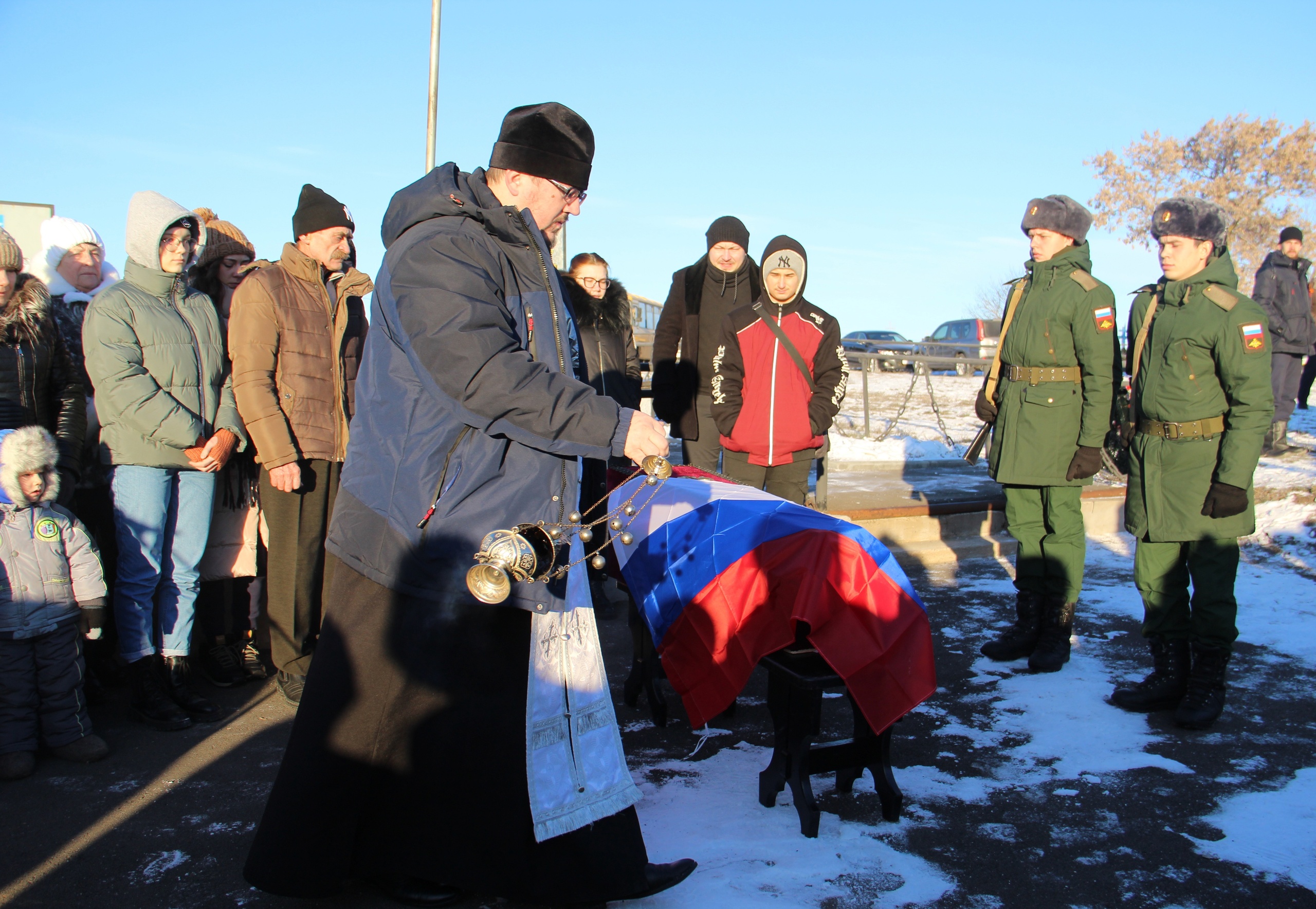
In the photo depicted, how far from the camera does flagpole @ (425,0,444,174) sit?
9258 millimetres

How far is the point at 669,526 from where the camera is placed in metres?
3.32

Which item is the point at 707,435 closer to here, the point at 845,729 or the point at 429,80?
the point at 845,729

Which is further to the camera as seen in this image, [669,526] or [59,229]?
[59,229]

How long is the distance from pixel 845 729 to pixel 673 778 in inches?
32.9

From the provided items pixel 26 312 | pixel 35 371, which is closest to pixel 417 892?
pixel 35 371

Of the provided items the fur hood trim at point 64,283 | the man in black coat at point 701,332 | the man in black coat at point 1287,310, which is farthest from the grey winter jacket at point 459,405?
the man in black coat at point 1287,310

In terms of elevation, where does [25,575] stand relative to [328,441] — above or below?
below

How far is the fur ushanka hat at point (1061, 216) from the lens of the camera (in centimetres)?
445

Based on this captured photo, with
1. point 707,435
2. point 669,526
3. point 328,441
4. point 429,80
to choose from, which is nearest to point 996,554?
point 707,435

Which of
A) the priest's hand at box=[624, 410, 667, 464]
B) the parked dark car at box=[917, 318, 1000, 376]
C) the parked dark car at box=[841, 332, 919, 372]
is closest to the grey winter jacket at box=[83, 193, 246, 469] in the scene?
the priest's hand at box=[624, 410, 667, 464]

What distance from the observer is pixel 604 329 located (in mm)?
5305

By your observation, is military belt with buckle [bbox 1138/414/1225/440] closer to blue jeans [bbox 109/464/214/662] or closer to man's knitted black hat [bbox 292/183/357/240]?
man's knitted black hat [bbox 292/183/357/240]

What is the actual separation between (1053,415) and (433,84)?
24.2 feet

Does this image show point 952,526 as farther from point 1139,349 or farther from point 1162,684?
point 1162,684
